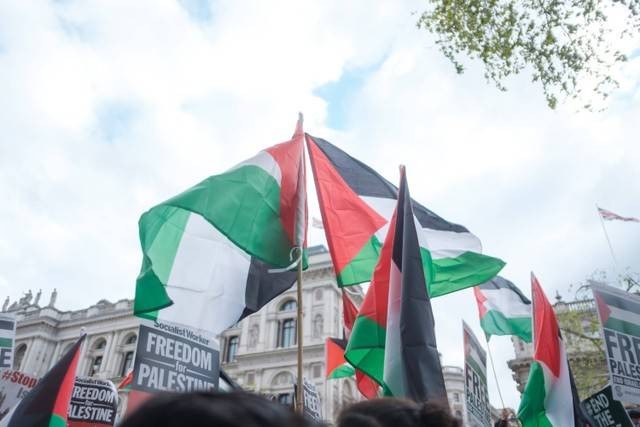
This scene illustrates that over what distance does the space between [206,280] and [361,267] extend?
1.85m

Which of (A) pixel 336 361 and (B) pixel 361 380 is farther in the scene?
(A) pixel 336 361

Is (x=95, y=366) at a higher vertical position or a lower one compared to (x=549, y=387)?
higher

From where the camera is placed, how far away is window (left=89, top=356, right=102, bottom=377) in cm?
3748

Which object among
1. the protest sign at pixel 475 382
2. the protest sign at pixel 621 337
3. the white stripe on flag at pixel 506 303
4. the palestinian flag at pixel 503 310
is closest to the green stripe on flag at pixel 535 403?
the protest sign at pixel 475 382

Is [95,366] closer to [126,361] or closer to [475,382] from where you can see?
[126,361]

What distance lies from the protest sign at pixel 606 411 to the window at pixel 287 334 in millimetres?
24497

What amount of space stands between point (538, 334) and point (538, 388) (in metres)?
0.77

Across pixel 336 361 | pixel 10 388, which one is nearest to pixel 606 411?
pixel 336 361

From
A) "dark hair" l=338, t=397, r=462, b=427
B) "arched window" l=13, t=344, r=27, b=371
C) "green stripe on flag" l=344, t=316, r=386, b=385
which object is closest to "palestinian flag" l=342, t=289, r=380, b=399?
"green stripe on flag" l=344, t=316, r=386, b=385

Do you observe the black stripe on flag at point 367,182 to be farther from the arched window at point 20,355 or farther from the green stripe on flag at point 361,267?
the arched window at point 20,355

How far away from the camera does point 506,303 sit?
9023 mm

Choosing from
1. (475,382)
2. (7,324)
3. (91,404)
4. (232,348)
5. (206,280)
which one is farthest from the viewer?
(232,348)

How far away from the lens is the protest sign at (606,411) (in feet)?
22.5

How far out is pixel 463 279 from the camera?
6062 mm
